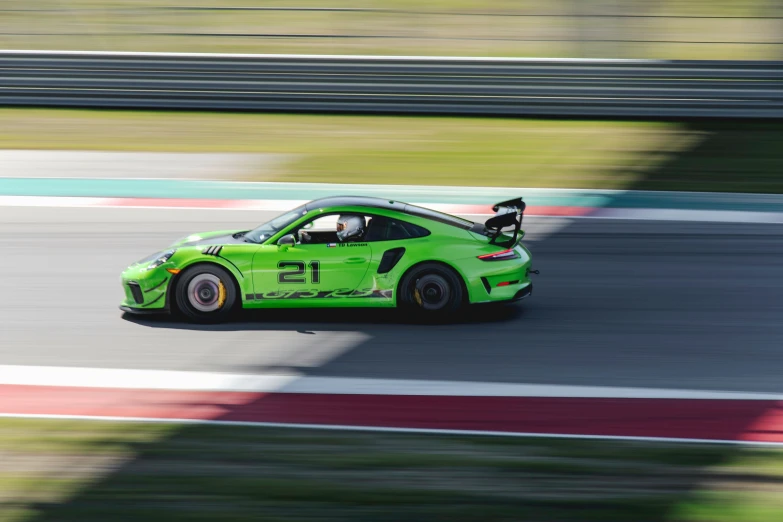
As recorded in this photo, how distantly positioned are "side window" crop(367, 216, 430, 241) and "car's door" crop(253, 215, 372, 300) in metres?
0.13

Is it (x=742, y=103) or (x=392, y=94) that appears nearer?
(x=742, y=103)

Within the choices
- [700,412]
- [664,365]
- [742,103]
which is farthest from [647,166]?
[700,412]

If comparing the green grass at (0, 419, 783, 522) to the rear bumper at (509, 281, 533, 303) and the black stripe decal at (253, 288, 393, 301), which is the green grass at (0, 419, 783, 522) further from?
the rear bumper at (509, 281, 533, 303)

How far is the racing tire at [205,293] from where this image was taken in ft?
28.9

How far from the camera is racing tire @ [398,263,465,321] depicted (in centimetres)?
875

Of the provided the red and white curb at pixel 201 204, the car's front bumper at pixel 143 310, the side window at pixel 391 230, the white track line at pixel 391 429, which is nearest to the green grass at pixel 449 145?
the red and white curb at pixel 201 204

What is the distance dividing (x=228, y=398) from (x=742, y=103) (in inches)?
451

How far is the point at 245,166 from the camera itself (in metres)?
15.4

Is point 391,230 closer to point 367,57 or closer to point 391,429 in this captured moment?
point 391,429

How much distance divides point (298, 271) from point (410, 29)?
1418 cm

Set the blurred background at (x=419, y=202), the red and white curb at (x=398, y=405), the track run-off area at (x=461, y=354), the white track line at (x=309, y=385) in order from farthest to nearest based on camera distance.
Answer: the white track line at (x=309, y=385)
the track run-off area at (x=461, y=354)
the red and white curb at (x=398, y=405)
the blurred background at (x=419, y=202)

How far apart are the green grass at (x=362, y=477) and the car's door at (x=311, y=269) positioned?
84.8 inches

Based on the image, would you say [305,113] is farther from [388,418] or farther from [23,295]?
[388,418]

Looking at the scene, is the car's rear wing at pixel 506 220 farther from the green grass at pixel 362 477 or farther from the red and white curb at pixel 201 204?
the red and white curb at pixel 201 204
